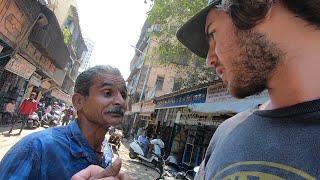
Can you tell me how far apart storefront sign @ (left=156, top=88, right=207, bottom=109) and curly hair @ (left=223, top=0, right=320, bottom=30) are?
10404 millimetres

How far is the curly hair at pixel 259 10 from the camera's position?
1.41 m

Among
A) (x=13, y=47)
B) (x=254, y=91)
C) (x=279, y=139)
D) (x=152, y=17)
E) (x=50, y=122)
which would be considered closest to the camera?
(x=279, y=139)

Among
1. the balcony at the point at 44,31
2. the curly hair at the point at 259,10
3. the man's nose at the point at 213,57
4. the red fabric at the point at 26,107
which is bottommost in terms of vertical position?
the man's nose at the point at 213,57

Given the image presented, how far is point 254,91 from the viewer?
151cm

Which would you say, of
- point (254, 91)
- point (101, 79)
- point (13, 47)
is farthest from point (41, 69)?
point (254, 91)

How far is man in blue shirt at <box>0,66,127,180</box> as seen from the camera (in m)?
1.88

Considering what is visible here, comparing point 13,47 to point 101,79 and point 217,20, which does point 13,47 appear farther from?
point 217,20

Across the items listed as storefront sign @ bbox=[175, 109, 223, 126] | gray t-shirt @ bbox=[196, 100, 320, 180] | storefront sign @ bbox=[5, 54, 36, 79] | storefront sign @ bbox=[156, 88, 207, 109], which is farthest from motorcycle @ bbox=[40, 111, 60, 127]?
gray t-shirt @ bbox=[196, 100, 320, 180]

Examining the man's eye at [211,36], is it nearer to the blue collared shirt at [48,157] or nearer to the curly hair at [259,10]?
the curly hair at [259,10]

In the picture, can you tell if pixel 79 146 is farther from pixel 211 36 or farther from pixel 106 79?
pixel 211 36

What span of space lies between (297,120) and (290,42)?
13.9 inches

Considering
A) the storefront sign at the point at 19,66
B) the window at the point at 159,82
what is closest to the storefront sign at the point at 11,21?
the storefront sign at the point at 19,66

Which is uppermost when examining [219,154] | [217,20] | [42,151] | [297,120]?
[217,20]

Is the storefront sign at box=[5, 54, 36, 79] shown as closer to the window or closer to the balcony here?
the balcony
